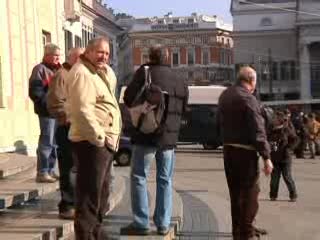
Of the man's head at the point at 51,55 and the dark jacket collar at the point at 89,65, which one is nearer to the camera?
the dark jacket collar at the point at 89,65

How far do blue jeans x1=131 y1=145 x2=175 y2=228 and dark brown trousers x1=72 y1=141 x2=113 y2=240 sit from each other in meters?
0.93

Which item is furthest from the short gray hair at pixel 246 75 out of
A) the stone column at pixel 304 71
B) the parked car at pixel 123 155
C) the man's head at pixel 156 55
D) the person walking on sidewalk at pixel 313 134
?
the stone column at pixel 304 71

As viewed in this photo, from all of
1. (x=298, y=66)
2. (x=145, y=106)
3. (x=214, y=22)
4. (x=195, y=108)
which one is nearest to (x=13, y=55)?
(x=145, y=106)

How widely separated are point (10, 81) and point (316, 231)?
9.02 m

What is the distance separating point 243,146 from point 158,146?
3.60ft

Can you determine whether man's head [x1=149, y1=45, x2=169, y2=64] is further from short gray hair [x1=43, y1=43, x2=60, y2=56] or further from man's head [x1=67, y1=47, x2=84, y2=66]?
short gray hair [x1=43, y1=43, x2=60, y2=56]

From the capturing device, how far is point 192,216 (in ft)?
33.1

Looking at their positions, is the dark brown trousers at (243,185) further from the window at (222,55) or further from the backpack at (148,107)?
the window at (222,55)

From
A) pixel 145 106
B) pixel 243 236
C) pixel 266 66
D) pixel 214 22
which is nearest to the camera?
pixel 145 106

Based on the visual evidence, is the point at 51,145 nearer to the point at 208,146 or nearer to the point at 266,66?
the point at 208,146

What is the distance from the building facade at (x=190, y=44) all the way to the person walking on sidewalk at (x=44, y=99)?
117832 mm

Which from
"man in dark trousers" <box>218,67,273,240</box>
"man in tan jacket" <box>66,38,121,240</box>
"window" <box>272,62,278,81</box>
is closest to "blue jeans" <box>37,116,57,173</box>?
"man in dark trousers" <box>218,67,273,240</box>

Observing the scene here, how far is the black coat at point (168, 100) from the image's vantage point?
290 inches

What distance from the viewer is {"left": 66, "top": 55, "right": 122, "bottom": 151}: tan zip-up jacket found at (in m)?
6.45
